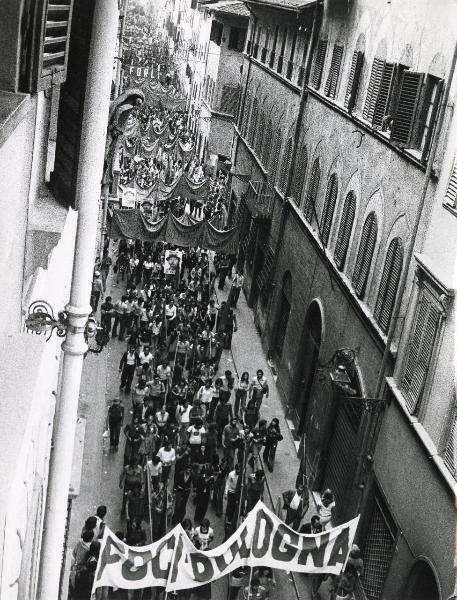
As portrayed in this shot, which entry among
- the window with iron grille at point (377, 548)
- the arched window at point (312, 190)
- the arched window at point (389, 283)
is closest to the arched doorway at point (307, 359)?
the arched window at point (312, 190)

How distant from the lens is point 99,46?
7332mm

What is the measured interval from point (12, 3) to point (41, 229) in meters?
1.96

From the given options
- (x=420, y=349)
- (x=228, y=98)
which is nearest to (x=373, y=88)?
(x=420, y=349)

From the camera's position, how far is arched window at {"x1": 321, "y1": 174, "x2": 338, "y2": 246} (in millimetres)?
21600

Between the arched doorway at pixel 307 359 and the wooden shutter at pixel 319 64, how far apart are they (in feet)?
21.3

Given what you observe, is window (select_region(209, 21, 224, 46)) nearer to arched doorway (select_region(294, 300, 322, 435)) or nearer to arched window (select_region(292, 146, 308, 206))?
arched window (select_region(292, 146, 308, 206))

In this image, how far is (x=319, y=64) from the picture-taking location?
24.7m

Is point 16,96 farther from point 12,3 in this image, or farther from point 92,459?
point 92,459

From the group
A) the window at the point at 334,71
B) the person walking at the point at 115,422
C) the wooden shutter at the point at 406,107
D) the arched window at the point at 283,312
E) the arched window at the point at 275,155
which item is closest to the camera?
the wooden shutter at the point at 406,107

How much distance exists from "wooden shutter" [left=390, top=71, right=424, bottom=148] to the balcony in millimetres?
12572

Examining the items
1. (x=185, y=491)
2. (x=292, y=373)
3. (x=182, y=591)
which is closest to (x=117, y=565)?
(x=182, y=591)

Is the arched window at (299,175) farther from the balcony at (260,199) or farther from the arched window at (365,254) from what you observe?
the arched window at (365,254)

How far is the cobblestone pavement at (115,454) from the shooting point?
51.0 feet

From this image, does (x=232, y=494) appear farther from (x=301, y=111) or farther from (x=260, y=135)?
(x=260, y=135)
